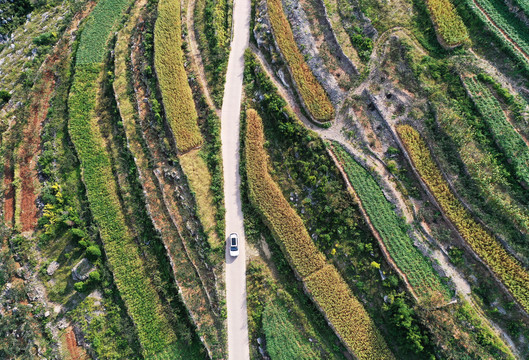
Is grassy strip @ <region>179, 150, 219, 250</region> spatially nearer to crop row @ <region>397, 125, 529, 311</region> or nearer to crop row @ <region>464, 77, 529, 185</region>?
crop row @ <region>397, 125, 529, 311</region>

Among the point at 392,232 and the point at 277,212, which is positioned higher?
the point at 277,212

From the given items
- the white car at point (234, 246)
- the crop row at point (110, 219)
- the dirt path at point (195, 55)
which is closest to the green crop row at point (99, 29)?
the crop row at point (110, 219)

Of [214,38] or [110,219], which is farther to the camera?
[214,38]

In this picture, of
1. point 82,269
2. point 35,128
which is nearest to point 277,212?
point 82,269

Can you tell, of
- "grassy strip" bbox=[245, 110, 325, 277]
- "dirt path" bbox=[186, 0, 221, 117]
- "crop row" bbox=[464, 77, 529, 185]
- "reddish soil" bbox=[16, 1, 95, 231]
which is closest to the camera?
"crop row" bbox=[464, 77, 529, 185]

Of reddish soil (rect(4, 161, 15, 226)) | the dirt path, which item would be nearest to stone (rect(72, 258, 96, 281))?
reddish soil (rect(4, 161, 15, 226))

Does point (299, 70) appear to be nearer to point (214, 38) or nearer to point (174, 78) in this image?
point (214, 38)
